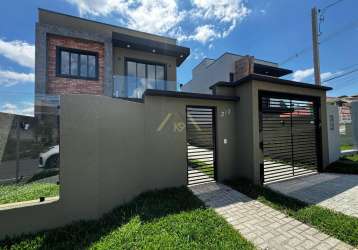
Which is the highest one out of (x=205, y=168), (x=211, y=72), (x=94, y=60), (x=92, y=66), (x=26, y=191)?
(x=211, y=72)

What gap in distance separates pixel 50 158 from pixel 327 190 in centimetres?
701

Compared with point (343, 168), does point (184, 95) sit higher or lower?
higher

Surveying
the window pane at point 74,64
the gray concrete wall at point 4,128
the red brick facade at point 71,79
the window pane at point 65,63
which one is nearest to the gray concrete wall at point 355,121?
the red brick facade at point 71,79

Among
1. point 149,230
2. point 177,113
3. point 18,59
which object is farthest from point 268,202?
point 18,59

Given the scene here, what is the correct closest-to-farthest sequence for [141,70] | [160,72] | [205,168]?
1. [205,168]
2. [141,70]
3. [160,72]

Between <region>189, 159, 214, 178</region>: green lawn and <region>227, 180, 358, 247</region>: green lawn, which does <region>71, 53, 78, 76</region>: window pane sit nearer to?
<region>189, 159, 214, 178</region>: green lawn

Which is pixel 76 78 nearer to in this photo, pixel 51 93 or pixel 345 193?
pixel 51 93

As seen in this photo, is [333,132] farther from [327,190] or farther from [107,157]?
[107,157]

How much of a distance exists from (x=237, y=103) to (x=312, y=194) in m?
3.31

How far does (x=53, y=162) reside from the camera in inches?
128

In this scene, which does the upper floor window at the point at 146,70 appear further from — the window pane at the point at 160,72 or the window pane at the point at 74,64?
the window pane at the point at 74,64

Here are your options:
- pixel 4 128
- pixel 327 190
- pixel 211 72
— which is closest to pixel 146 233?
pixel 4 128

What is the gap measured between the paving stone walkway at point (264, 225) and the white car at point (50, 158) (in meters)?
3.33

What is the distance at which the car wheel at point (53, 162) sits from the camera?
3062 mm
